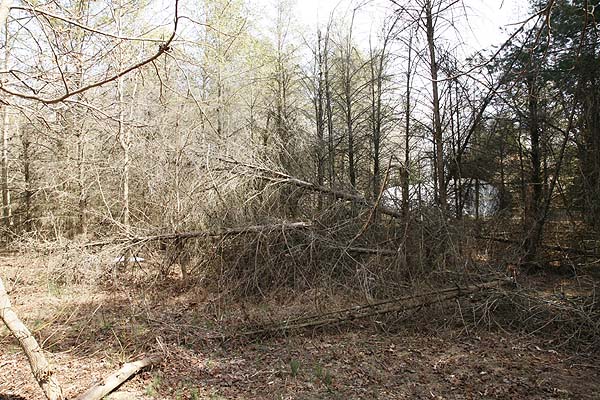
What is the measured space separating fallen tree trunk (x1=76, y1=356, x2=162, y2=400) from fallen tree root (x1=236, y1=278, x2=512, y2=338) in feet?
4.24

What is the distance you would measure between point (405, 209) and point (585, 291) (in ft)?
9.80

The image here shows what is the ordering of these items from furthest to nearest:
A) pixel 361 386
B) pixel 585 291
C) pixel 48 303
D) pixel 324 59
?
pixel 324 59 < pixel 48 303 < pixel 585 291 < pixel 361 386

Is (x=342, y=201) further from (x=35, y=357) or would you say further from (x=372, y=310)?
(x=35, y=357)

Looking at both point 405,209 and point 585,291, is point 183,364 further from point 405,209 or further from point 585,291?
point 585,291

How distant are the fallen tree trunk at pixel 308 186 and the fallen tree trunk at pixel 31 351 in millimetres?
4813

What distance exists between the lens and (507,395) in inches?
170

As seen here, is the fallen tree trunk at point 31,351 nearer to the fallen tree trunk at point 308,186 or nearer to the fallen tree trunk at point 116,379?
the fallen tree trunk at point 116,379

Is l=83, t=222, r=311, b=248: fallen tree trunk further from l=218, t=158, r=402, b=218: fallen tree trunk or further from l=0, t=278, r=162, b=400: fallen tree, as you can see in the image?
l=0, t=278, r=162, b=400: fallen tree

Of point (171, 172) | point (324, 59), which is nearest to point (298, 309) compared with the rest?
point (171, 172)

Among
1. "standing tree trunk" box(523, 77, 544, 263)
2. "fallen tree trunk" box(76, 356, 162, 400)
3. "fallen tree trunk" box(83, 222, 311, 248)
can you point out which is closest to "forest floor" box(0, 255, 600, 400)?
"fallen tree trunk" box(76, 356, 162, 400)

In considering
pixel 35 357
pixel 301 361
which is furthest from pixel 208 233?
pixel 35 357

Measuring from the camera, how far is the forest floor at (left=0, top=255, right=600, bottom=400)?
15.0ft

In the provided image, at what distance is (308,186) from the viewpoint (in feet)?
29.2

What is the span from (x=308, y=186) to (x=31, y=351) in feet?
18.9
